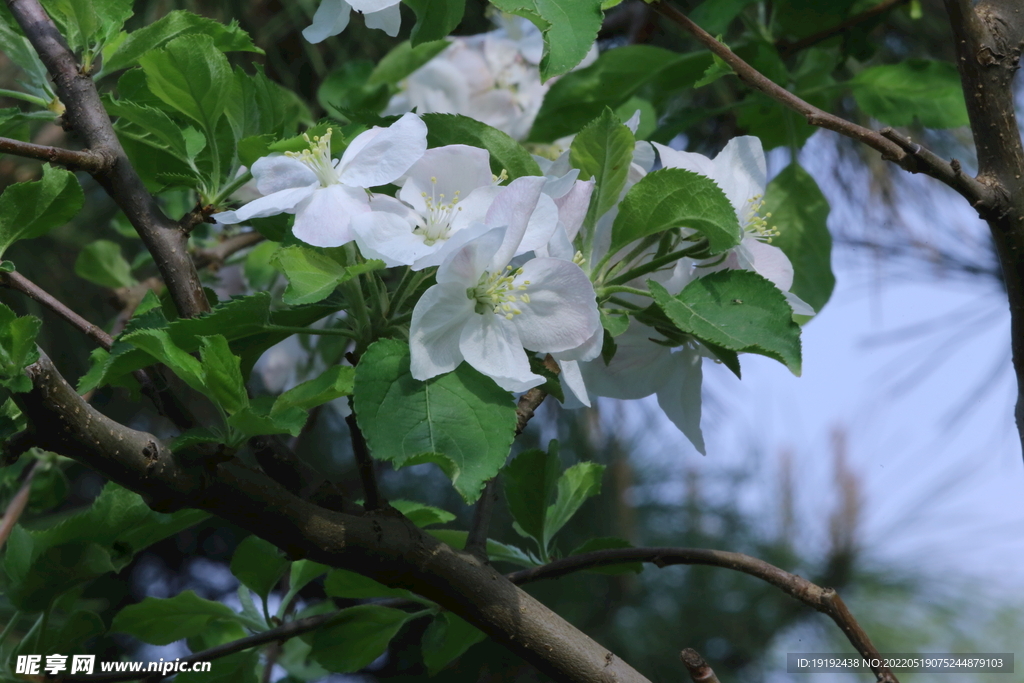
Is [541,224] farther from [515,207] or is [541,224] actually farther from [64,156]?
[64,156]

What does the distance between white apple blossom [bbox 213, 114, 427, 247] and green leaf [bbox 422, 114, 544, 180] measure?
0.04 metres

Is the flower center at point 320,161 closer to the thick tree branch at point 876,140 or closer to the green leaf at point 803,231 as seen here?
the thick tree branch at point 876,140

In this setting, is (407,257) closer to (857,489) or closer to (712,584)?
(712,584)

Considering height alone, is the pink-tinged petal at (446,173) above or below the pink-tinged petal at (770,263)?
above

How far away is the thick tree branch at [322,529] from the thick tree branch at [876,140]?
0.28m

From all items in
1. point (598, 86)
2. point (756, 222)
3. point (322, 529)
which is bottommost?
point (322, 529)

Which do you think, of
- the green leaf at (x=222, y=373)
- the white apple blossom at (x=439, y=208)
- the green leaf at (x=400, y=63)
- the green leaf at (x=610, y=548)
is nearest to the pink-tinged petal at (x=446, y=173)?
the white apple blossom at (x=439, y=208)

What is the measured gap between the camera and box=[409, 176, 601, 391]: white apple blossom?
35 centimetres

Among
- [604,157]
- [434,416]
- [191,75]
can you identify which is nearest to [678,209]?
[604,157]

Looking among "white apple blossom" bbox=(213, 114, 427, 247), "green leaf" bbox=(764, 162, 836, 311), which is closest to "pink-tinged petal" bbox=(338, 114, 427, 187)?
"white apple blossom" bbox=(213, 114, 427, 247)

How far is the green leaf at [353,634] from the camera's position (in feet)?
1.62

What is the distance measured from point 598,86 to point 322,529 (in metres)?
0.41

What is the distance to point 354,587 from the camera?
52 cm

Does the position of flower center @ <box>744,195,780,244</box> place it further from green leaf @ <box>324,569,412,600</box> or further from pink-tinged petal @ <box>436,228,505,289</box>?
green leaf @ <box>324,569,412,600</box>
